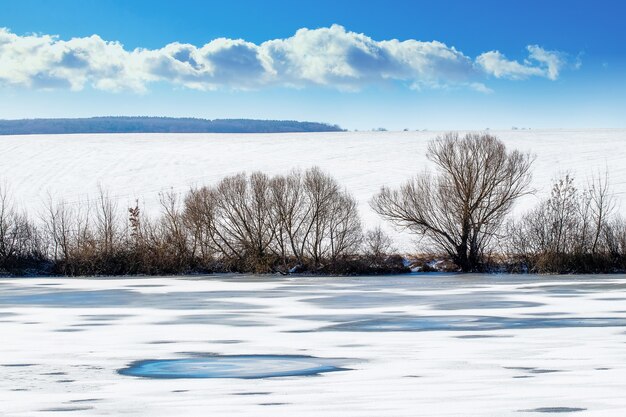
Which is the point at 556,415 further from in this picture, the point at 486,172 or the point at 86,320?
the point at 486,172

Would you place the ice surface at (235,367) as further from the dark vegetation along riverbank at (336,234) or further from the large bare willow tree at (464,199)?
the large bare willow tree at (464,199)

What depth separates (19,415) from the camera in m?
10.1

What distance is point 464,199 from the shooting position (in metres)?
39.7

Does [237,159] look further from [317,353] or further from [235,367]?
[235,367]

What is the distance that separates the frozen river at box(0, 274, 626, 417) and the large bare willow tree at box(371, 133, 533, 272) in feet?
39.2

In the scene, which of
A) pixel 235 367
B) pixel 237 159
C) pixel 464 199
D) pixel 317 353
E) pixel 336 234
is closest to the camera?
pixel 235 367

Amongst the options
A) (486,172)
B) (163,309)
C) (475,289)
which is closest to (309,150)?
(486,172)

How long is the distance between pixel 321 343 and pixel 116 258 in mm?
23588

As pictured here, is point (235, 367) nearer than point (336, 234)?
Yes

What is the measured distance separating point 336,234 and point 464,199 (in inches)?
223

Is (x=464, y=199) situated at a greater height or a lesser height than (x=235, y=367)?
greater

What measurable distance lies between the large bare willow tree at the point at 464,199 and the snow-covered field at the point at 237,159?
687cm

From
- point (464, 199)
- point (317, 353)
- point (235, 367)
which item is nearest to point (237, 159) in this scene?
point (464, 199)

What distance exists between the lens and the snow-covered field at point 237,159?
55.6 meters
